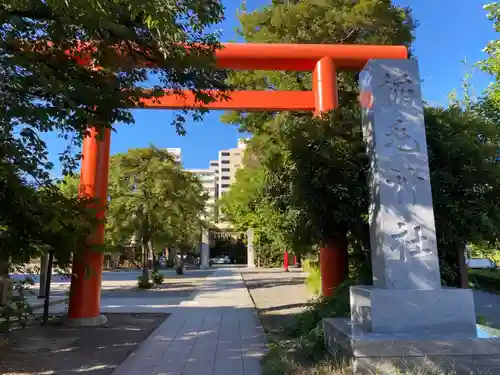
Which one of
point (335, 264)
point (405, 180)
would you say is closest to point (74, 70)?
point (405, 180)

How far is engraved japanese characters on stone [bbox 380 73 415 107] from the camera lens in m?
6.13

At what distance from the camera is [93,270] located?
956cm

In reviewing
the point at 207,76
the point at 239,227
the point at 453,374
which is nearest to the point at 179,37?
the point at 207,76

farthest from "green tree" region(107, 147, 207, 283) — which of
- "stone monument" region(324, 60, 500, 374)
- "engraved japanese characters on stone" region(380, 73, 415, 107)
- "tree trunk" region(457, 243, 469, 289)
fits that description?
"engraved japanese characters on stone" region(380, 73, 415, 107)

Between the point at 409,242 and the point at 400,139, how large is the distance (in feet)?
4.50

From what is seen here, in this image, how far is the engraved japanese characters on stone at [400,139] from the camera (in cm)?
600

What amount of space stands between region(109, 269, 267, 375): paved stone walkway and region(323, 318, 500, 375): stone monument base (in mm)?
1630

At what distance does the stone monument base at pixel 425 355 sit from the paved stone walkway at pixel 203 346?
1.63 meters

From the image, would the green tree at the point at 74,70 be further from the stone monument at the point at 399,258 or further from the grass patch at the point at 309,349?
the grass patch at the point at 309,349

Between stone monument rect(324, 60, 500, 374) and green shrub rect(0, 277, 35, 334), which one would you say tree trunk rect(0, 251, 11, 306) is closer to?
green shrub rect(0, 277, 35, 334)

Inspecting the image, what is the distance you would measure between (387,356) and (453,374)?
0.62 meters

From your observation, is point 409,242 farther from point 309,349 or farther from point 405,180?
point 309,349

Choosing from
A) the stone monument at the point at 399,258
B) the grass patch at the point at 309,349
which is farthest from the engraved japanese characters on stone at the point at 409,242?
the grass patch at the point at 309,349

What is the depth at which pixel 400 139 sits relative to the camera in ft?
19.8
